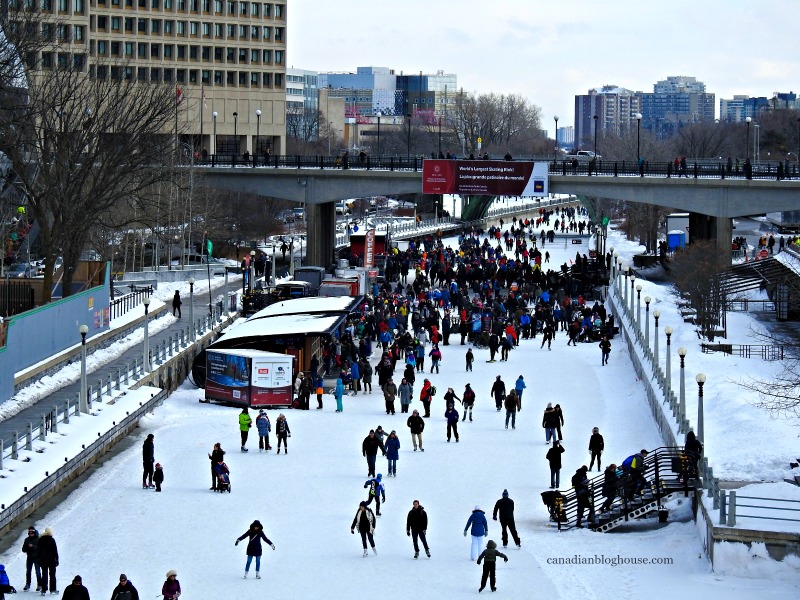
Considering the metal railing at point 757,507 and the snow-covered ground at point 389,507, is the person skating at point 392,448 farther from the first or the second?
the metal railing at point 757,507

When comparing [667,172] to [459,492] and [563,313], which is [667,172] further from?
[459,492]

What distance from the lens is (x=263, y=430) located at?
30516 millimetres

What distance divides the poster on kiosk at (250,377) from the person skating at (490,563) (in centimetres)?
1477

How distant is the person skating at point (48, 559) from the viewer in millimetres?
20641

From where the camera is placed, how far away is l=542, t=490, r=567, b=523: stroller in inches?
985

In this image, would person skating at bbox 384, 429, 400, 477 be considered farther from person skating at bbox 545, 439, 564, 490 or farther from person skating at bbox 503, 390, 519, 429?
person skating at bbox 503, 390, 519, 429

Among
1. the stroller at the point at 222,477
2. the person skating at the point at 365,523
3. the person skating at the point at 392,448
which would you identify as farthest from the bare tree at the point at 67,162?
Answer: the person skating at the point at 365,523

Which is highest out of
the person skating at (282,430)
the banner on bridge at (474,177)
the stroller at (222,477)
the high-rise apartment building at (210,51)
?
the high-rise apartment building at (210,51)

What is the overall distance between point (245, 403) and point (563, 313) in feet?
58.0

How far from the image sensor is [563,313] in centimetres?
5056

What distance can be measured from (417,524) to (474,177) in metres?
43.9

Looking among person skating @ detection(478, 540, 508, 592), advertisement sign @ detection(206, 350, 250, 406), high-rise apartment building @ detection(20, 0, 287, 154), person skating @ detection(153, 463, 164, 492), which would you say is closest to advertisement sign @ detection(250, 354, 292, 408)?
advertisement sign @ detection(206, 350, 250, 406)

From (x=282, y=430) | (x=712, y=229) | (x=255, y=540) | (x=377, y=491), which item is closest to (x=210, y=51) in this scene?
(x=712, y=229)

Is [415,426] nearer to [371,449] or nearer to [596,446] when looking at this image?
[371,449]
